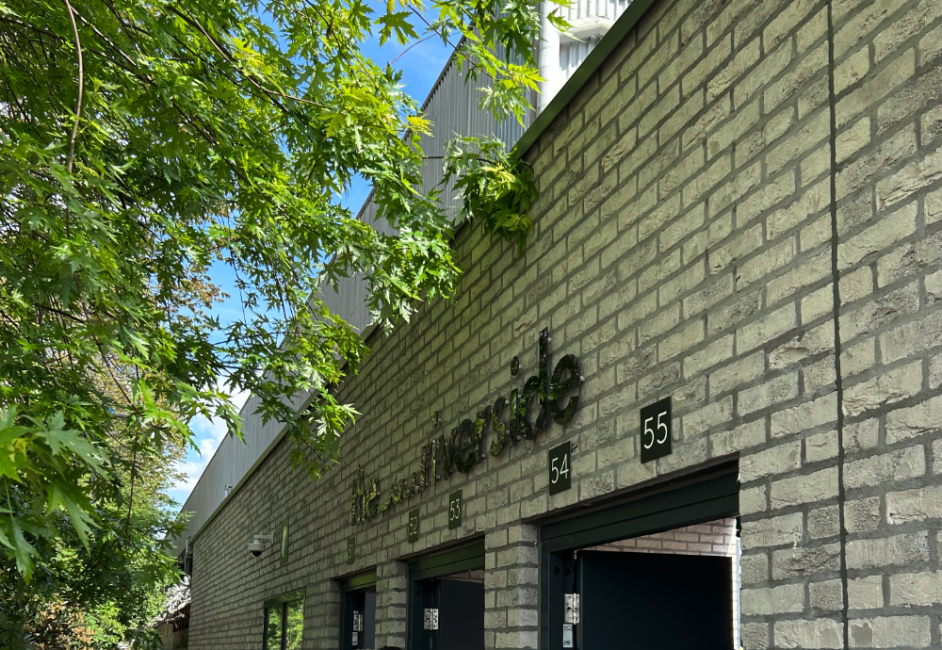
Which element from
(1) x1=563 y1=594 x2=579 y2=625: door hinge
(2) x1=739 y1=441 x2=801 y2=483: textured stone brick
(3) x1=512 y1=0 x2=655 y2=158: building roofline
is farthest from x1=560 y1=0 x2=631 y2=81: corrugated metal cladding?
(2) x1=739 y1=441 x2=801 y2=483: textured stone brick

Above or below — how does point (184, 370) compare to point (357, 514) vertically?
above

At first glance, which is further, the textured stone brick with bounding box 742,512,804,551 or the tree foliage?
the tree foliage

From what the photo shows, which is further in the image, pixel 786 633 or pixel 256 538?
pixel 256 538

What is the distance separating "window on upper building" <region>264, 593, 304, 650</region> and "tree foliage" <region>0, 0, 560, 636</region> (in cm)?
419

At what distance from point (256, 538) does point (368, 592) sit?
4.51m

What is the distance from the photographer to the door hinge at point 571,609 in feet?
16.8

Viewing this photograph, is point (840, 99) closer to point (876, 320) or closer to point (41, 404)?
point (876, 320)

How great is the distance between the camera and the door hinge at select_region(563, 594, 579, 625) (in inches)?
202

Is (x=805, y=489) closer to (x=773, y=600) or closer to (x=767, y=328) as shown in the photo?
(x=773, y=600)

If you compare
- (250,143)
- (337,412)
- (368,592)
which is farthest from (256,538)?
(250,143)

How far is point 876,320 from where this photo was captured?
9.82 feet

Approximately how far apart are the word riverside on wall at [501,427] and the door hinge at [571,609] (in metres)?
0.84

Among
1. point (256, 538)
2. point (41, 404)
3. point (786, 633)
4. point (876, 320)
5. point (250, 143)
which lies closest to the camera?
point (876, 320)

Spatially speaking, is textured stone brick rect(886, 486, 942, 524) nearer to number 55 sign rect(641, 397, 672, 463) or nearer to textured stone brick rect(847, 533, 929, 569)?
textured stone brick rect(847, 533, 929, 569)
